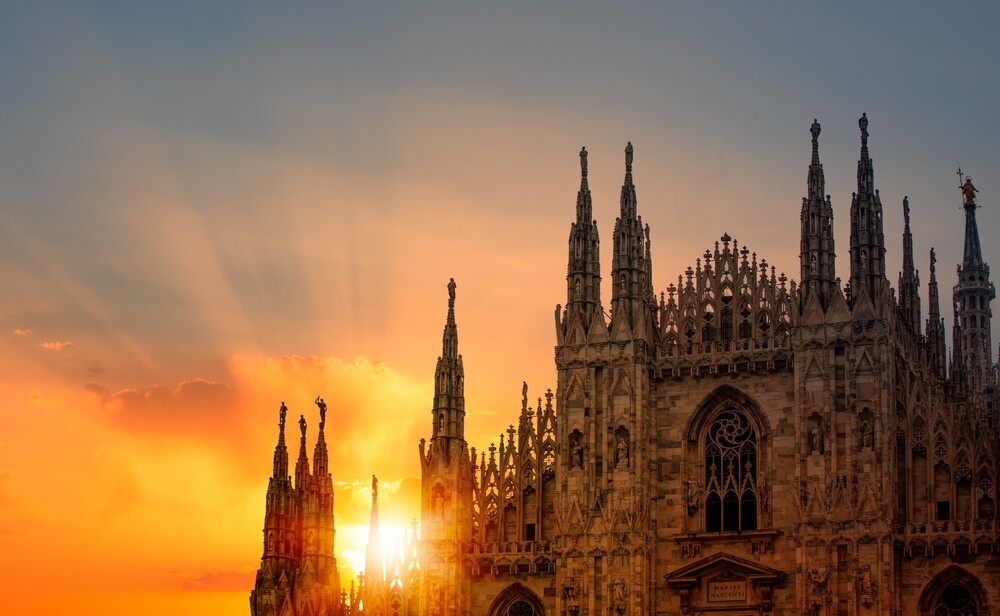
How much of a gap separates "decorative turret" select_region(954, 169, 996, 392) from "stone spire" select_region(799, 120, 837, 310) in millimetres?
37858

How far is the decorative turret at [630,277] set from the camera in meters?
57.6

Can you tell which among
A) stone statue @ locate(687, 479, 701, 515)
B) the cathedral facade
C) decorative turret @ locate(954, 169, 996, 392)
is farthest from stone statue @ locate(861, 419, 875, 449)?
decorative turret @ locate(954, 169, 996, 392)

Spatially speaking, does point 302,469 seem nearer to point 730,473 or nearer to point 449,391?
point 449,391

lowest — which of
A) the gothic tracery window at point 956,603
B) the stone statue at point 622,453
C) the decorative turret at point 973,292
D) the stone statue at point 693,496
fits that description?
the gothic tracery window at point 956,603

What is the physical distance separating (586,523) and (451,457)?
19.1 ft

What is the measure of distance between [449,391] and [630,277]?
7.76m

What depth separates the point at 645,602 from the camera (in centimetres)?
5466

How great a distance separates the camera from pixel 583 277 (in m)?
59.2

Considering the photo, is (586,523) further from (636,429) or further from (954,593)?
(954,593)

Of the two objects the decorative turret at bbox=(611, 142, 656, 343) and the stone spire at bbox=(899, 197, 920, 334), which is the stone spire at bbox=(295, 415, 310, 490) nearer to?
the decorative turret at bbox=(611, 142, 656, 343)

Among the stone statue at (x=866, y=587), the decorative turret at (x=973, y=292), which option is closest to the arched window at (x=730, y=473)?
the stone statue at (x=866, y=587)

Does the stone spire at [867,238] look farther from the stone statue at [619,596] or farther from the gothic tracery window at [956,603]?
the stone statue at [619,596]

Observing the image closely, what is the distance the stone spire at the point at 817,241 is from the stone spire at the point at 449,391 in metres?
13.0

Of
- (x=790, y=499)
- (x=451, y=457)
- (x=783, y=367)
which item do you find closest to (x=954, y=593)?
(x=790, y=499)
